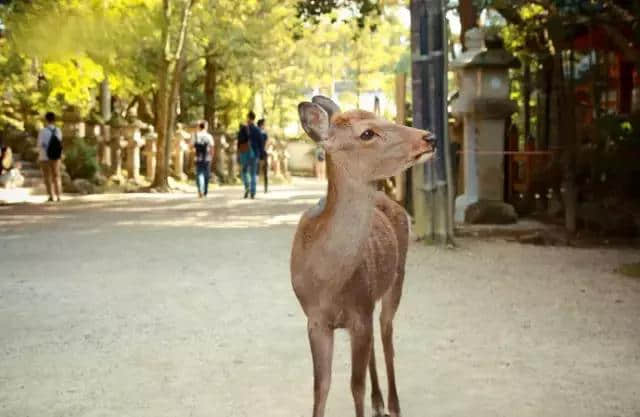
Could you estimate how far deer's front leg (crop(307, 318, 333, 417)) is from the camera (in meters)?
3.58

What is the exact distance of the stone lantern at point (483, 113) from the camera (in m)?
13.8

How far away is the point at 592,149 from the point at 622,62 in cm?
465

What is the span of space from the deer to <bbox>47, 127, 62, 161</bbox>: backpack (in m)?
15.8

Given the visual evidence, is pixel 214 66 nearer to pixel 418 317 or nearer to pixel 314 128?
pixel 418 317

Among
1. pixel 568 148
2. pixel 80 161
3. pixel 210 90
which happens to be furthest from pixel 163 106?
pixel 568 148

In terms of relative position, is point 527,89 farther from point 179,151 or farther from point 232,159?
point 232,159

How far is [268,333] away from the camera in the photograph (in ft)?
21.0

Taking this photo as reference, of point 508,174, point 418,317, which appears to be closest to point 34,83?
point 508,174

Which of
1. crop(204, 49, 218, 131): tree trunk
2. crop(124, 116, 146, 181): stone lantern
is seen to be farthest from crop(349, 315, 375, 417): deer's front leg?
crop(204, 49, 218, 131): tree trunk

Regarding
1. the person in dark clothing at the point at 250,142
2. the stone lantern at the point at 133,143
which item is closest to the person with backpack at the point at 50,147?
the person in dark clothing at the point at 250,142

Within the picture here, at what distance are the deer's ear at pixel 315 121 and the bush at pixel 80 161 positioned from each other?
21.7 metres

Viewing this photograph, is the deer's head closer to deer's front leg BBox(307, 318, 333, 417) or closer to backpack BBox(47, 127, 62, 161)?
deer's front leg BBox(307, 318, 333, 417)

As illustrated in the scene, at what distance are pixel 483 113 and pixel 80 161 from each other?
1392 cm

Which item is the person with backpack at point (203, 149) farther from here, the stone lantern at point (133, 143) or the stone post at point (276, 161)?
the stone post at point (276, 161)
